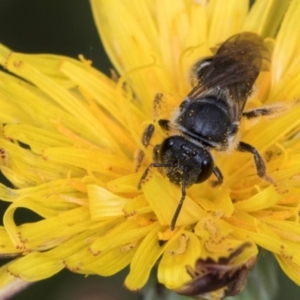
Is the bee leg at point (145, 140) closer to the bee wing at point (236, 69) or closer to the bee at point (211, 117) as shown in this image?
the bee at point (211, 117)

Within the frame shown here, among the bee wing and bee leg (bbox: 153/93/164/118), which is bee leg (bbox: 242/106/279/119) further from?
bee leg (bbox: 153/93/164/118)

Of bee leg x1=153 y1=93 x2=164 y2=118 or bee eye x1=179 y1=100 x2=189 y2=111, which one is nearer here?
bee eye x1=179 y1=100 x2=189 y2=111

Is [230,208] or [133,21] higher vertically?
[133,21]

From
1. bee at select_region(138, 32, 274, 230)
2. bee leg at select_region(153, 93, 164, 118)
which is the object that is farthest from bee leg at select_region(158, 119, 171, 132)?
bee leg at select_region(153, 93, 164, 118)

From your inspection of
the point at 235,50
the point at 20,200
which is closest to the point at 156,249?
the point at 20,200

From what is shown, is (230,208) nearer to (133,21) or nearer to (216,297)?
(216,297)

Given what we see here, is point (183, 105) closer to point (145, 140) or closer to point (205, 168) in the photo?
point (145, 140)

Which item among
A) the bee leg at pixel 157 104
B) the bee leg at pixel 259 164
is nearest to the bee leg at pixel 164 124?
the bee leg at pixel 157 104
